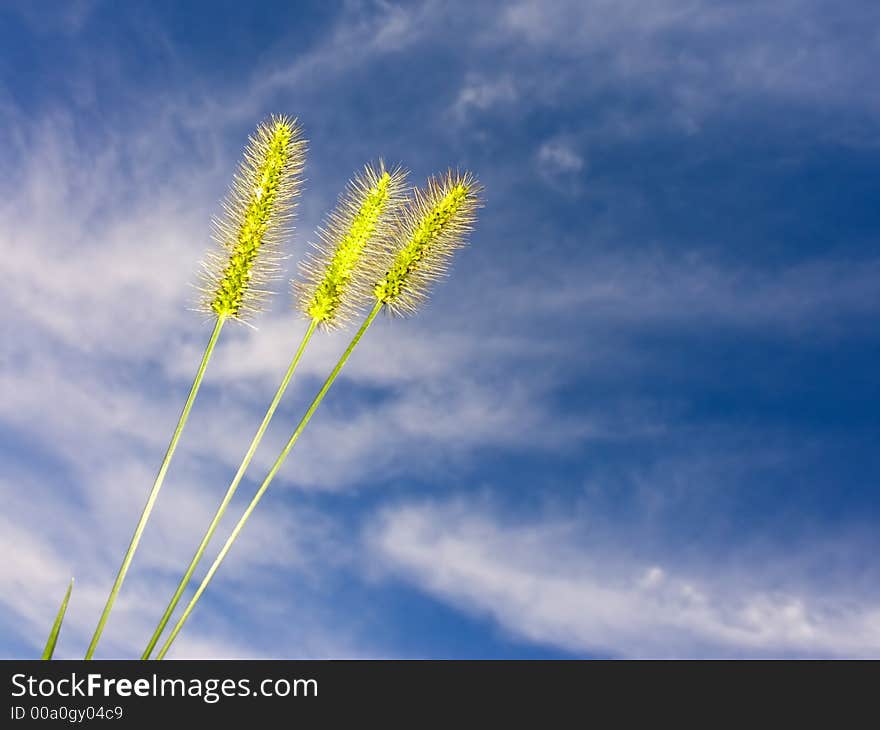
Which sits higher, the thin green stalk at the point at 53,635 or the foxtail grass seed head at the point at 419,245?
the foxtail grass seed head at the point at 419,245

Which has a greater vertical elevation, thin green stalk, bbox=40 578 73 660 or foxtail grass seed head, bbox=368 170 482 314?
foxtail grass seed head, bbox=368 170 482 314

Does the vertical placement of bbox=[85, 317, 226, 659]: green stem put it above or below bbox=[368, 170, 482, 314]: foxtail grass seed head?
below

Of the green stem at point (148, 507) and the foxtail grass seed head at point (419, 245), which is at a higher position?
the foxtail grass seed head at point (419, 245)
